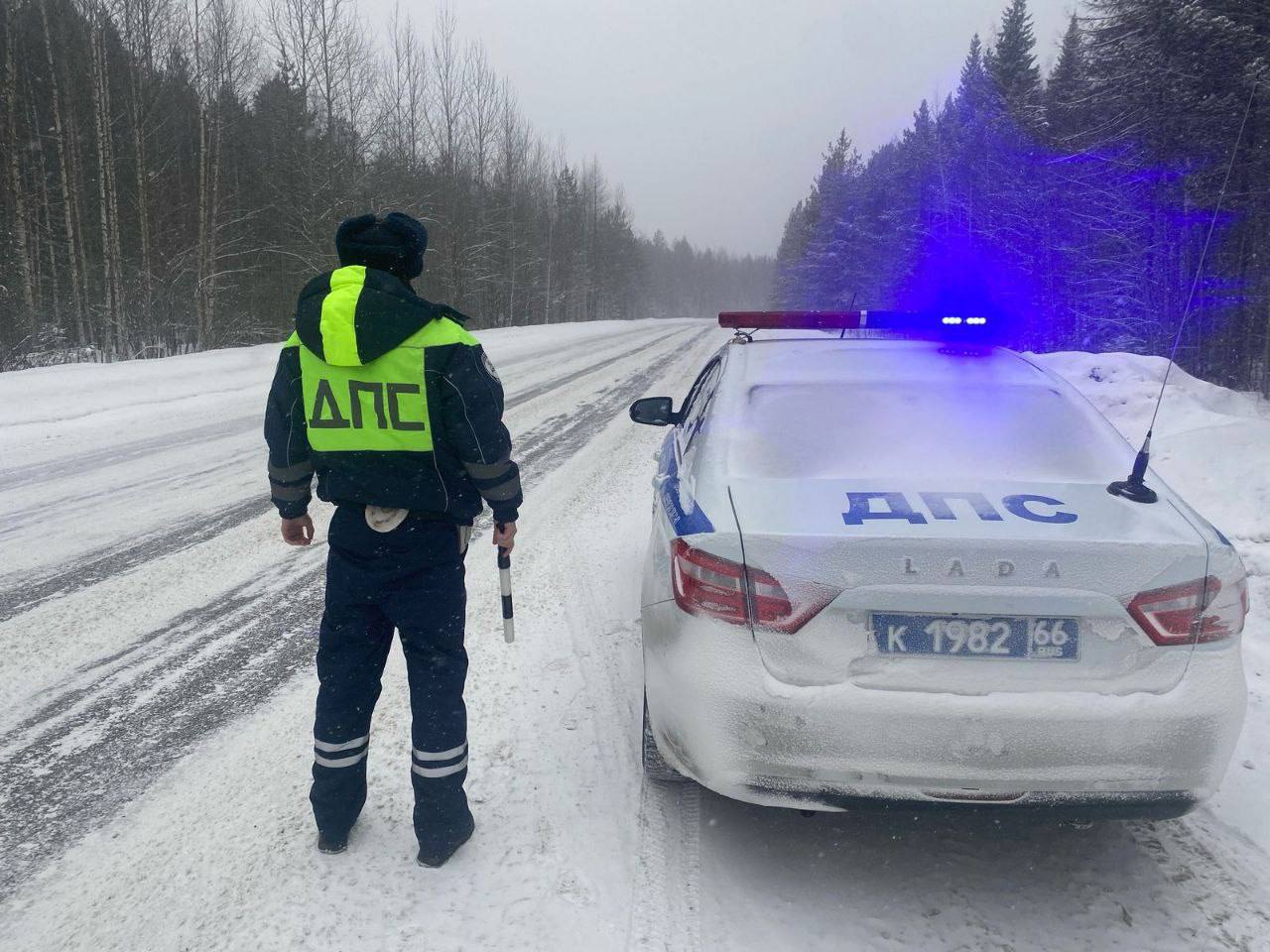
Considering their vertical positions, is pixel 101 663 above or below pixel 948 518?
below

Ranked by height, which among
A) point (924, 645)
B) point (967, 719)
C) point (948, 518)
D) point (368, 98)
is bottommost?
point (967, 719)

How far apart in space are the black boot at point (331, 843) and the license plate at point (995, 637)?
1.86 metres

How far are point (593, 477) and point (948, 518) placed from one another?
5815 millimetres

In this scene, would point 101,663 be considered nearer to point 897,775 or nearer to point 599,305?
point 897,775

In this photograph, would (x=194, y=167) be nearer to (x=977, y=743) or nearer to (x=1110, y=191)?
(x=1110, y=191)

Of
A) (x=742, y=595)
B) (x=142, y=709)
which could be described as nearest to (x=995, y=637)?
(x=742, y=595)

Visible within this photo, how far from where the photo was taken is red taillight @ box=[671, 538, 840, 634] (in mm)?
2182

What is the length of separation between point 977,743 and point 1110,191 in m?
21.4

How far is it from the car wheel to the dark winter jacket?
1.03 meters

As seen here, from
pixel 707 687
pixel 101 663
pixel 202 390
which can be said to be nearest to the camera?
pixel 707 687

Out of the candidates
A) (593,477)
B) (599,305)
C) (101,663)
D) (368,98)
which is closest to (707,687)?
(101,663)

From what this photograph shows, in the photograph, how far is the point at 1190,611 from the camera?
7.06ft

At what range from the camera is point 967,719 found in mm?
2115

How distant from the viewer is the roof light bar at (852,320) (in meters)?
3.72
